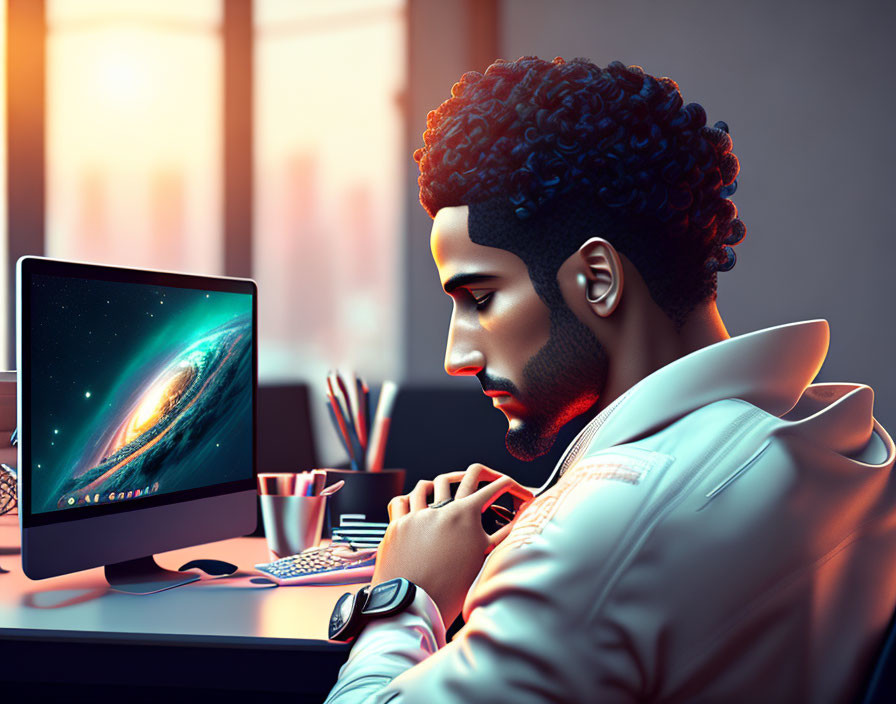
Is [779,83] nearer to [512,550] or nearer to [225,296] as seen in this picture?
[225,296]

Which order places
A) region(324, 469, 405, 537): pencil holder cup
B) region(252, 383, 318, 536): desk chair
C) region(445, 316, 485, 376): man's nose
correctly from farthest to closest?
1. region(252, 383, 318, 536): desk chair
2. region(324, 469, 405, 537): pencil holder cup
3. region(445, 316, 485, 376): man's nose

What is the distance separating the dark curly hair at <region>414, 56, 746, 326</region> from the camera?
0.82 meters

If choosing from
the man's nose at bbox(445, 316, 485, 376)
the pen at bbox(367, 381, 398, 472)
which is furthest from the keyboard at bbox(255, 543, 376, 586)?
the man's nose at bbox(445, 316, 485, 376)

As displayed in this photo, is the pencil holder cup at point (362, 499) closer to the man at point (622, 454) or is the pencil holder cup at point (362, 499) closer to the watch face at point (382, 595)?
the man at point (622, 454)

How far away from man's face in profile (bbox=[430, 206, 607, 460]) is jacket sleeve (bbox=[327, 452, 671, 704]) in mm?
218

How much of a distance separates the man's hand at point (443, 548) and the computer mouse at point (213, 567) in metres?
0.47

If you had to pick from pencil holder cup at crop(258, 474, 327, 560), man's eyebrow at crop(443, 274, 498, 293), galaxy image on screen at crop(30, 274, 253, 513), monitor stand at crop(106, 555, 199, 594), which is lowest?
monitor stand at crop(106, 555, 199, 594)

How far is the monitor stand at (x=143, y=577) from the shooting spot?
1.13 m

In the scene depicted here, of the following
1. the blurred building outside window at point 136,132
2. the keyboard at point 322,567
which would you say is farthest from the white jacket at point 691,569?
the blurred building outside window at point 136,132

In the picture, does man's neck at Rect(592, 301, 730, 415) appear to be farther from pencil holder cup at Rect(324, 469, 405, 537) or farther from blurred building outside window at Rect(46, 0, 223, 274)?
blurred building outside window at Rect(46, 0, 223, 274)

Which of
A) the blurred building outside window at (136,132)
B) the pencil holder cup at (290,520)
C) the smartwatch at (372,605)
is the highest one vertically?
the blurred building outside window at (136,132)

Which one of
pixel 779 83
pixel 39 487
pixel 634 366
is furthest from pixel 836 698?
pixel 779 83

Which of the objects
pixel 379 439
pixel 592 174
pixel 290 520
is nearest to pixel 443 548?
pixel 592 174

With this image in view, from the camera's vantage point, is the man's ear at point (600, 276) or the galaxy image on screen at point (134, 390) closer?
the man's ear at point (600, 276)
